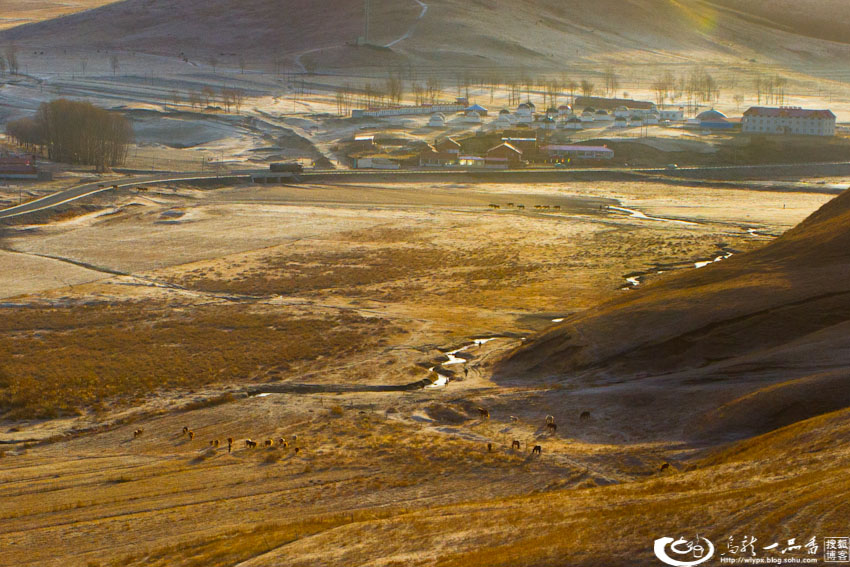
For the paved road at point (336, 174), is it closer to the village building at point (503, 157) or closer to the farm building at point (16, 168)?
the village building at point (503, 157)

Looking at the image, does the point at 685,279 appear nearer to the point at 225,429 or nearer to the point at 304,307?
the point at 304,307

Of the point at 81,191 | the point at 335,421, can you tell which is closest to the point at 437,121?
the point at 81,191

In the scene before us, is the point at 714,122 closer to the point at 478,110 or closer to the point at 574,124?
the point at 574,124

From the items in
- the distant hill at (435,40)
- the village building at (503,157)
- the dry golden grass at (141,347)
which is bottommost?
the dry golden grass at (141,347)

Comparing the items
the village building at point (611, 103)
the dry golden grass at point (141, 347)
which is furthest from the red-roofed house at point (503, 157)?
the dry golden grass at point (141, 347)

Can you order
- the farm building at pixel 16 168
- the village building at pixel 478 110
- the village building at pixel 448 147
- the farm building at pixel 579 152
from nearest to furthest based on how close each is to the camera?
1. the farm building at pixel 16 168
2. the village building at pixel 448 147
3. the farm building at pixel 579 152
4. the village building at pixel 478 110

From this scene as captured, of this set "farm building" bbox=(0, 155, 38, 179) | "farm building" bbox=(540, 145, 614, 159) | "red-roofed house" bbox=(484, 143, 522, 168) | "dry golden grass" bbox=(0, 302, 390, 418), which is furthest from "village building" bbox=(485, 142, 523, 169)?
"dry golden grass" bbox=(0, 302, 390, 418)

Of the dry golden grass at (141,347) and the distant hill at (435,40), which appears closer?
the dry golden grass at (141,347)
